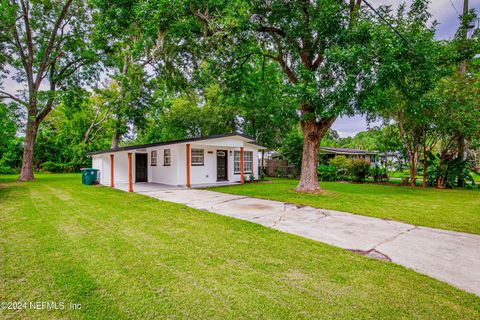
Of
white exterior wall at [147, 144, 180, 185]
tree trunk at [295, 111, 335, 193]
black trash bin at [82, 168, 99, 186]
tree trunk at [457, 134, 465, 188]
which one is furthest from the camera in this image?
black trash bin at [82, 168, 99, 186]

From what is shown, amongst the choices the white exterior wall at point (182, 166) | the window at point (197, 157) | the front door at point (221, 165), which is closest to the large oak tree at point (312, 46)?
the white exterior wall at point (182, 166)

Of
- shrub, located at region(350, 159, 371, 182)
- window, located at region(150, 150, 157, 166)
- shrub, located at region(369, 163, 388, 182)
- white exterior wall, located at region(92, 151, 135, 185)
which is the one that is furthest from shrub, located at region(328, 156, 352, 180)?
white exterior wall, located at region(92, 151, 135, 185)

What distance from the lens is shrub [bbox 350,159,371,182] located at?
616 inches

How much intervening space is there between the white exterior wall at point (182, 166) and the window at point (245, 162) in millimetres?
212

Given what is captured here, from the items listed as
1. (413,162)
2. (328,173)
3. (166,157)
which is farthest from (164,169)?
(413,162)

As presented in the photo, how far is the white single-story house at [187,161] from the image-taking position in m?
13.1

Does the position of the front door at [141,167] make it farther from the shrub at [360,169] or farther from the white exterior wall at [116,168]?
the shrub at [360,169]

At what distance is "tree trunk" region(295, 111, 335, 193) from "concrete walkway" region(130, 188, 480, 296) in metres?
3.18

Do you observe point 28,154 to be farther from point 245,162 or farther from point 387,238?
point 387,238

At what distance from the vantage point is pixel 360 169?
15.7 metres

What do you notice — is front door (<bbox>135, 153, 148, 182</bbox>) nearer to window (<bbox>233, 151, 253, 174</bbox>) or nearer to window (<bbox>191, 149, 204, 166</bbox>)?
window (<bbox>191, 149, 204, 166</bbox>)

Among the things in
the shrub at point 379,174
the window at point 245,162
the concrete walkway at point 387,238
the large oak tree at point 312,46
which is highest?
the large oak tree at point 312,46

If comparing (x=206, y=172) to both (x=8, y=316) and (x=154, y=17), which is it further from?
(x=8, y=316)

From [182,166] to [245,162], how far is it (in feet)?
15.9
